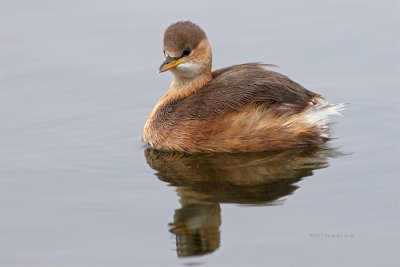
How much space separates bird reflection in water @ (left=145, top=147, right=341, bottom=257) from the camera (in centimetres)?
750

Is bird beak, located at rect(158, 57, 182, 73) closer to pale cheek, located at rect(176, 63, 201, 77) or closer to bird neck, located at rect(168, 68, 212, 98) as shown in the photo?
pale cheek, located at rect(176, 63, 201, 77)

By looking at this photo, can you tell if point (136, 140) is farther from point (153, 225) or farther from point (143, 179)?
point (153, 225)

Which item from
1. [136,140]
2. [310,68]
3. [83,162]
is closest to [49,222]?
[83,162]

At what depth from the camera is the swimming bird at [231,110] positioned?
9.27 meters

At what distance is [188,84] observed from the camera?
970 cm

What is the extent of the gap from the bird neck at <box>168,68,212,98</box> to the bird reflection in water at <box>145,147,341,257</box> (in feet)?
2.46

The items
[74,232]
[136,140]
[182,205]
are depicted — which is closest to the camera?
[74,232]

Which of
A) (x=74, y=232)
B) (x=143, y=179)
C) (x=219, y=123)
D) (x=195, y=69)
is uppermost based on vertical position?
(x=195, y=69)

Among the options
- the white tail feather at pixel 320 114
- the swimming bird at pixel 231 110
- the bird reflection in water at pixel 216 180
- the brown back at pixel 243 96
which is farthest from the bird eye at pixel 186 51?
the white tail feather at pixel 320 114

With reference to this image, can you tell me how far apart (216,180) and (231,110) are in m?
1.01

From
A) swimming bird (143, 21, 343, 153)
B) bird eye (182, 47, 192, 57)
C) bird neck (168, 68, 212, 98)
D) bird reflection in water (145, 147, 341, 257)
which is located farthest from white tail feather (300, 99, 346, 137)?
bird eye (182, 47, 192, 57)

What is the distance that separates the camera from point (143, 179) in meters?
8.65

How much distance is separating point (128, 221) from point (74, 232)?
1.67 ft

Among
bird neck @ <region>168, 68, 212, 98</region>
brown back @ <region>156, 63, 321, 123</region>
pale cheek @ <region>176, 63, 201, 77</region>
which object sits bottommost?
brown back @ <region>156, 63, 321, 123</region>
